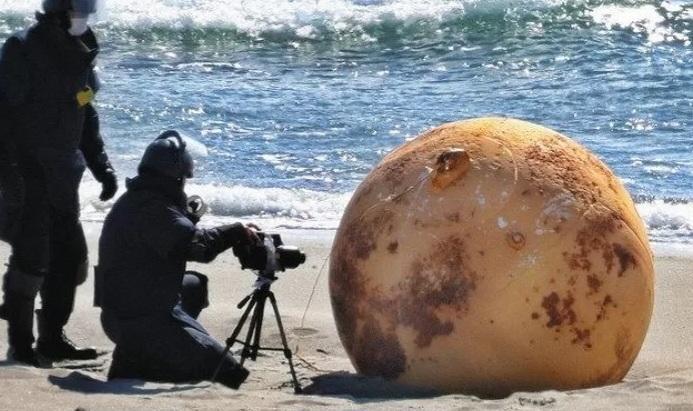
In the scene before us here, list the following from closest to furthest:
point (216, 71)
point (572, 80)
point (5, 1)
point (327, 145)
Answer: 1. point (327, 145)
2. point (572, 80)
3. point (216, 71)
4. point (5, 1)

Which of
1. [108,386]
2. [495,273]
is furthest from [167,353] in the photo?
[495,273]

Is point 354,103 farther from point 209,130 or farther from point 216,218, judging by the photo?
point 216,218

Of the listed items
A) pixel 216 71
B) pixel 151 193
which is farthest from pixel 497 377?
pixel 216 71

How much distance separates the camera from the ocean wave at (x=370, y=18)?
1755 cm

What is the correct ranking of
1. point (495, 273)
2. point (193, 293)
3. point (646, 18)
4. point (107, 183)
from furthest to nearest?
point (646, 18), point (107, 183), point (193, 293), point (495, 273)

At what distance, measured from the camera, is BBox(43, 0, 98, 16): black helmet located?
6.08 meters

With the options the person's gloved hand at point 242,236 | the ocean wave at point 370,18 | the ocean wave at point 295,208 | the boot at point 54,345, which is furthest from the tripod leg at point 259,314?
the ocean wave at point 370,18

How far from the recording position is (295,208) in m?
9.92

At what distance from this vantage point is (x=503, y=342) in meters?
5.33

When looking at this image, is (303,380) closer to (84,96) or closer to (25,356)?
(25,356)

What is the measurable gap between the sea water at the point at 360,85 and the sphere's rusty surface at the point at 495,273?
3768 mm

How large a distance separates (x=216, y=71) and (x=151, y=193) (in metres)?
10.1

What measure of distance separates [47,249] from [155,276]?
0.59m

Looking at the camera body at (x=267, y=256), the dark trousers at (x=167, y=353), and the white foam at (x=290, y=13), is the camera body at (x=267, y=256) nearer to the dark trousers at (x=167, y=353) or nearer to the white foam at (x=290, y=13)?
the dark trousers at (x=167, y=353)
